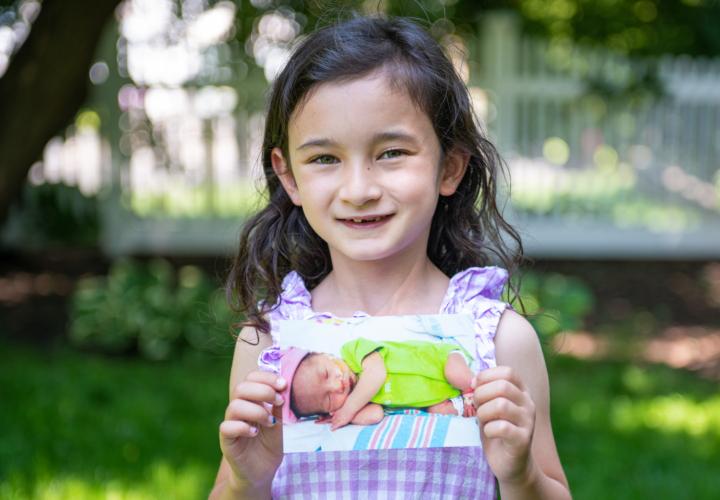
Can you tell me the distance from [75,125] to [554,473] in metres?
8.14

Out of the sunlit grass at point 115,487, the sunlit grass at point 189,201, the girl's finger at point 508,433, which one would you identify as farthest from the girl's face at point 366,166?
the sunlit grass at point 189,201

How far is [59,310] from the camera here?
729 cm

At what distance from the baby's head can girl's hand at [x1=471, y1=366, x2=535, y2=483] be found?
239 mm

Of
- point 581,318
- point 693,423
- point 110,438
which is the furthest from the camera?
point 581,318

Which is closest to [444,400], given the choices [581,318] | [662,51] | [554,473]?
[554,473]

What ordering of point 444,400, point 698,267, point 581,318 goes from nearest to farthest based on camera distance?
point 444,400 → point 581,318 → point 698,267

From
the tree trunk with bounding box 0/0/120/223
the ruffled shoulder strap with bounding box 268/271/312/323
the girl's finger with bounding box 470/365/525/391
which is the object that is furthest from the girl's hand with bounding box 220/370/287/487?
the tree trunk with bounding box 0/0/120/223

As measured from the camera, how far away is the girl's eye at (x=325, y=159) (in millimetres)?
1690

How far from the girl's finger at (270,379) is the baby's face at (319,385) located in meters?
0.03

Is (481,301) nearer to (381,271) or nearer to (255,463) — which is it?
(381,271)

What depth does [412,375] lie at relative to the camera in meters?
1.61

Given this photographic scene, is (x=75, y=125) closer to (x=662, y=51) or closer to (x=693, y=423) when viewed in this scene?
(x=662, y=51)

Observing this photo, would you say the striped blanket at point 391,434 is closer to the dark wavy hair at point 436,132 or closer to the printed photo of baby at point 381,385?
the printed photo of baby at point 381,385

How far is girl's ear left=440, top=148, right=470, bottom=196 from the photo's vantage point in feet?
6.00
